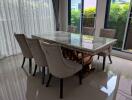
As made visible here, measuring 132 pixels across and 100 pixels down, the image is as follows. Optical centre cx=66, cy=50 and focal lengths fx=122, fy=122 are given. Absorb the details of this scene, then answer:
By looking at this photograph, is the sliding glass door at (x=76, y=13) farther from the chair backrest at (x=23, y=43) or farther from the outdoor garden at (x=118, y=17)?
the chair backrest at (x=23, y=43)

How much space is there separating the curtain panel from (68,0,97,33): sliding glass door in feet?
3.18

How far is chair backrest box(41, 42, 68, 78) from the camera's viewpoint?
70.0 inches

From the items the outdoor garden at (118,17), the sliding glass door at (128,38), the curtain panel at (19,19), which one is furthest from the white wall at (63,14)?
the sliding glass door at (128,38)

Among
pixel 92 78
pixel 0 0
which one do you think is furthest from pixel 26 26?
pixel 92 78

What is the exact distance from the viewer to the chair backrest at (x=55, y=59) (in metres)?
1.78

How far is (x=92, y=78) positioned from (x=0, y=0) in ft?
10.6

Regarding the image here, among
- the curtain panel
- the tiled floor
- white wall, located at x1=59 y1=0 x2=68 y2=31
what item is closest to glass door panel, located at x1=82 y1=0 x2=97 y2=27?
white wall, located at x1=59 y1=0 x2=68 y2=31

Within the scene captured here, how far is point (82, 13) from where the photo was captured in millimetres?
4836

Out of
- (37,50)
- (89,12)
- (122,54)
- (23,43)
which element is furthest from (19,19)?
(122,54)

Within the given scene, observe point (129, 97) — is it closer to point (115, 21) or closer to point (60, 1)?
point (115, 21)

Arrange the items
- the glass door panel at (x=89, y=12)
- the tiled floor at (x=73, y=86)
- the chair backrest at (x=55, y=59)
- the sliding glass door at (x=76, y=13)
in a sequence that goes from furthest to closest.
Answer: the sliding glass door at (x=76, y=13), the glass door panel at (x=89, y=12), the tiled floor at (x=73, y=86), the chair backrest at (x=55, y=59)

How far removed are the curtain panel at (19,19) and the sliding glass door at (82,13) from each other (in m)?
0.97

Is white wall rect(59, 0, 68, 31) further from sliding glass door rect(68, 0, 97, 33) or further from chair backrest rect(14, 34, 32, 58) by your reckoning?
chair backrest rect(14, 34, 32, 58)

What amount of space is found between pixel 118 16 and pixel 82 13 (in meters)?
1.42
